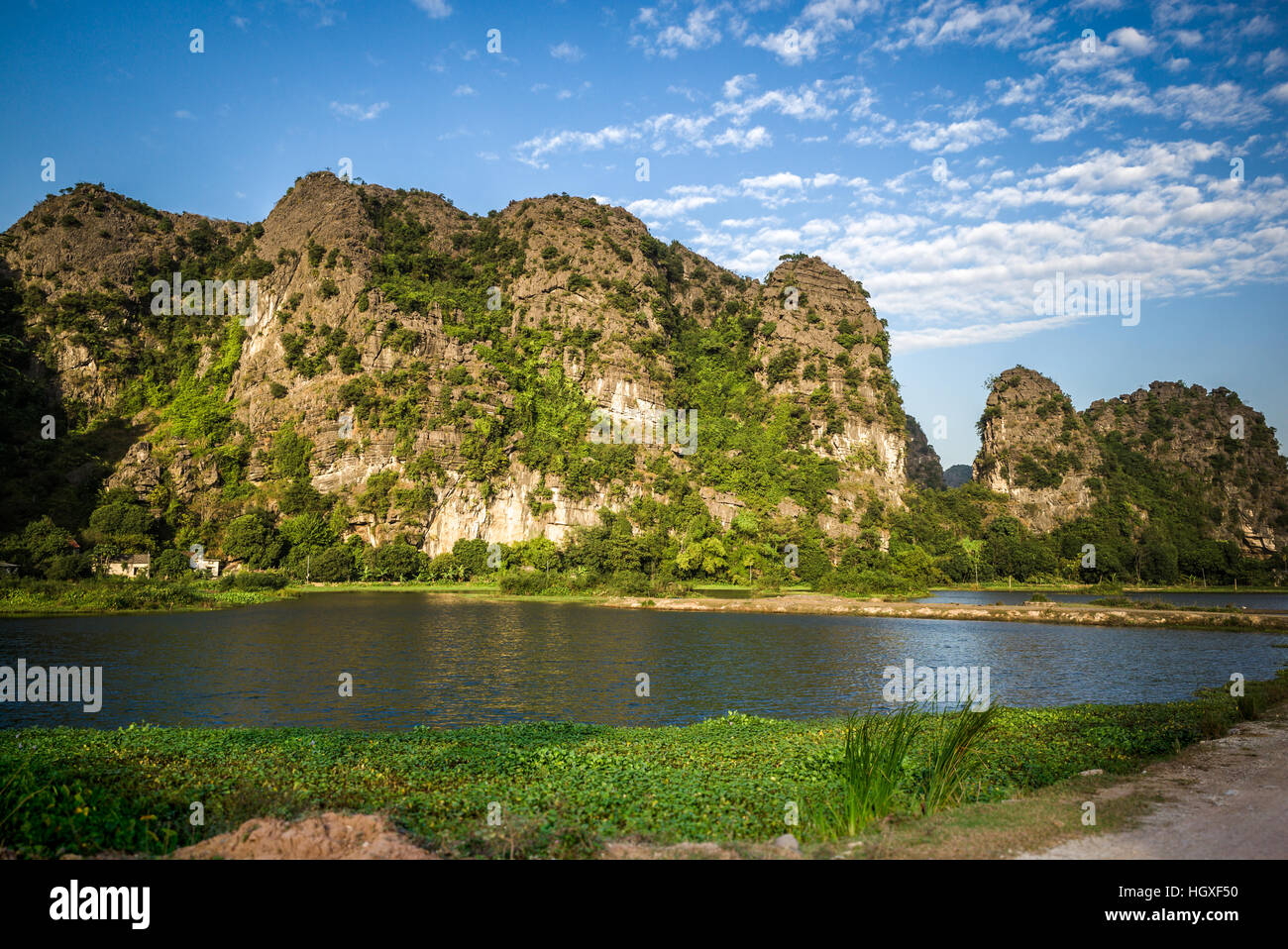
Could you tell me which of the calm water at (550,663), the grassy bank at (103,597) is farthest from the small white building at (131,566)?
the calm water at (550,663)

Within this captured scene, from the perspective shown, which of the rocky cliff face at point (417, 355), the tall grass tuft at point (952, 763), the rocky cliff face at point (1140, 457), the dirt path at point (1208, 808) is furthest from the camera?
the rocky cliff face at point (1140, 457)

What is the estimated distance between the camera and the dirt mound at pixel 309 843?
623 cm

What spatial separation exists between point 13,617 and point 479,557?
1829 inches

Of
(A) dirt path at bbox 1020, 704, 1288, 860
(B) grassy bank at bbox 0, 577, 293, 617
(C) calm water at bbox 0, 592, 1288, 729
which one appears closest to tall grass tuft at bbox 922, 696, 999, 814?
(A) dirt path at bbox 1020, 704, 1288, 860

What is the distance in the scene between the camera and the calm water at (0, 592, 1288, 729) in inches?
782

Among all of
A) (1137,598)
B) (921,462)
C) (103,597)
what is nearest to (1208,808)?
(103,597)

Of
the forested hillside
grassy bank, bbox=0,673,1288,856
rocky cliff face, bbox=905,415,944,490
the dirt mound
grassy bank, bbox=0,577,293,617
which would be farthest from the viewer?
rocky cliff face, bbox=905,415,944,490

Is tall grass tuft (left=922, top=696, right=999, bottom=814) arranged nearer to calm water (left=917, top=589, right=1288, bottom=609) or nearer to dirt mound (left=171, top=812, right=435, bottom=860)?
dirt mound (left=171, top=812, right=435, bottom=860)

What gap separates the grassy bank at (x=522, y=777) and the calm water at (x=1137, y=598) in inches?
2073

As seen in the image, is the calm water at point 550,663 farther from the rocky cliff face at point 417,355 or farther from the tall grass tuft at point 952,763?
the rocky cliff face at point 417,355

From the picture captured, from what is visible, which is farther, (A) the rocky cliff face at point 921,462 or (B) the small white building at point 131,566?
(A) the rocky cliff face at point 921,462

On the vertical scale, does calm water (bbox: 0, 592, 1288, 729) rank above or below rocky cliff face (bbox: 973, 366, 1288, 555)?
below

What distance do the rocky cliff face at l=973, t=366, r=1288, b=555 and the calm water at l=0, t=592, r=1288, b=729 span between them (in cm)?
7996
